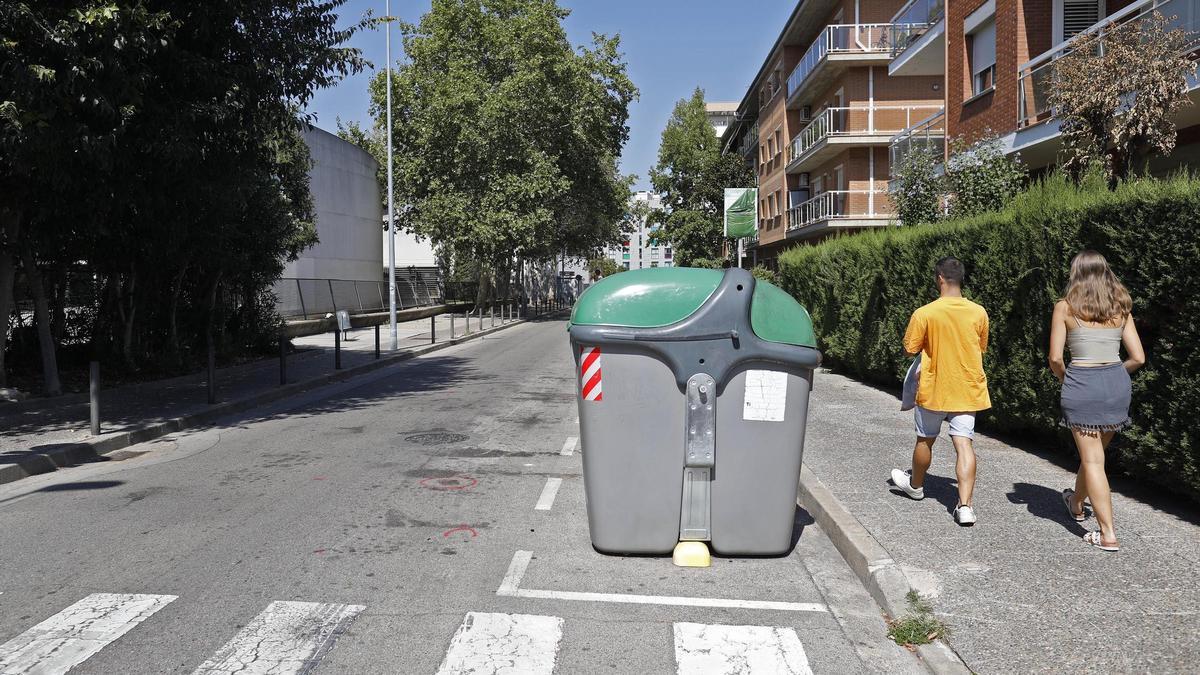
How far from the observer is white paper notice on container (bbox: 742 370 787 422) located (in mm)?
5027

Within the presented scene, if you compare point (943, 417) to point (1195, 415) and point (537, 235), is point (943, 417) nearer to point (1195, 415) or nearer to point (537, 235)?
point (1195, 415)

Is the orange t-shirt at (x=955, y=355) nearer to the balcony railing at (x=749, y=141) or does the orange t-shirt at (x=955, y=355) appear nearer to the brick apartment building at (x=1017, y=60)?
the brick apartment building at (x=1017, y=60)

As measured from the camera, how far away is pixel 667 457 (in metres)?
5.05

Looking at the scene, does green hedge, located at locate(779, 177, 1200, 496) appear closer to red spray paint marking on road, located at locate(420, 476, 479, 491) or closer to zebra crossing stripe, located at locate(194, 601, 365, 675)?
red spray paint marking on road, located at locate(420, 476, 479, 491)

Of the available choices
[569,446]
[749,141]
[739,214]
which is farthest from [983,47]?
[749,141]

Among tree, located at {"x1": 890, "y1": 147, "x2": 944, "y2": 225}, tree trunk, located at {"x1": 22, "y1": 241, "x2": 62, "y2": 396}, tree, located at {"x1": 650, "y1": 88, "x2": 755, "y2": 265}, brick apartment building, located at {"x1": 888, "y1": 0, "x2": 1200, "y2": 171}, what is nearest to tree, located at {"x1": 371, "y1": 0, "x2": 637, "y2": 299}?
tree, located at {"x1": 650, "y1": 88, "x2": 755, "y2": 265}

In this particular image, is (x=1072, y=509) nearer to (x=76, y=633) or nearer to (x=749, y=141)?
(x=76, y=633)

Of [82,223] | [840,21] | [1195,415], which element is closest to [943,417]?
[1195,415]

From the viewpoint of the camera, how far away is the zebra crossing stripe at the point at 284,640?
3.68 metres

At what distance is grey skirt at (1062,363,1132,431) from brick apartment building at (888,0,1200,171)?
758 cm

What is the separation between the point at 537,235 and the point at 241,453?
3145 centimetres

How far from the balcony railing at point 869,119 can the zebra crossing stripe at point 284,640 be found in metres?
29.2

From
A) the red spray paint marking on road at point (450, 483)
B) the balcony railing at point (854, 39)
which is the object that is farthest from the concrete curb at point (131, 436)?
the balcony railing at point (854, 39)

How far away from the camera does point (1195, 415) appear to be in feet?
18.0
